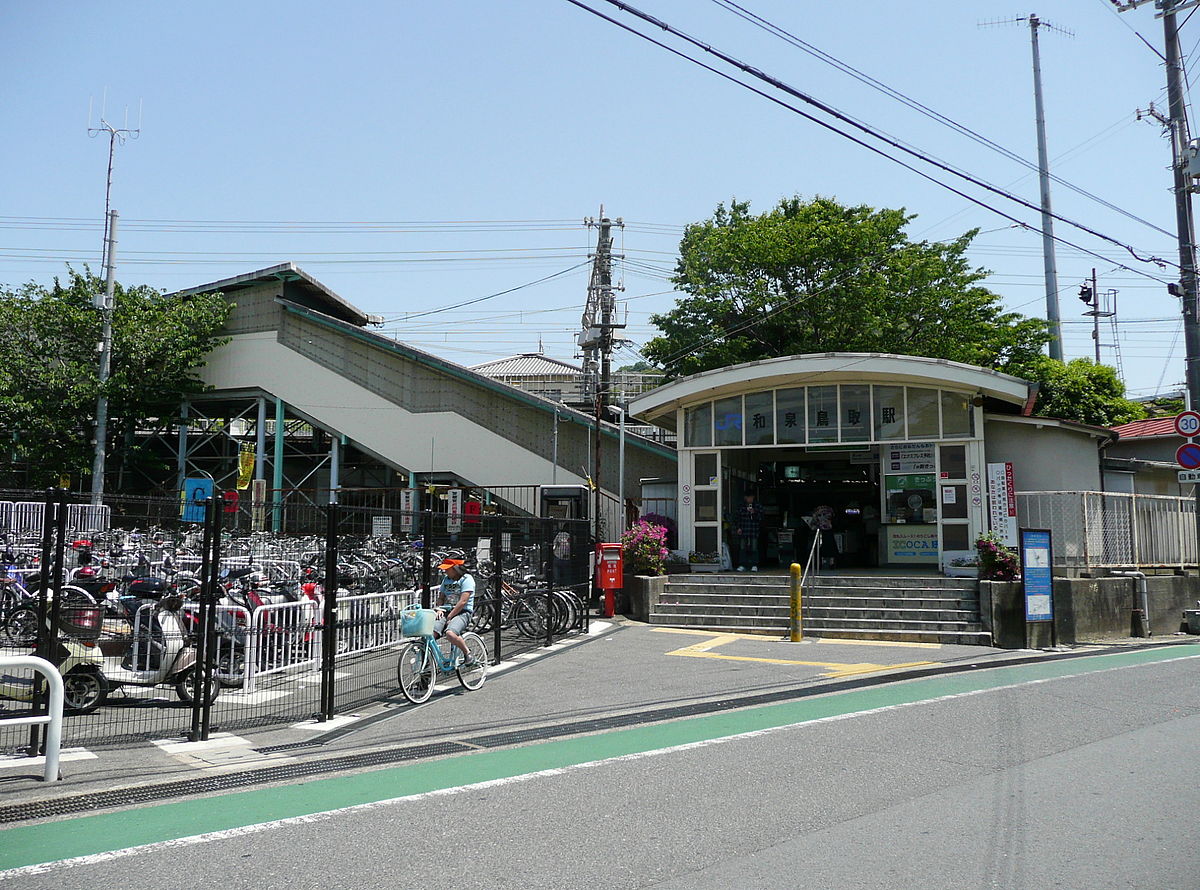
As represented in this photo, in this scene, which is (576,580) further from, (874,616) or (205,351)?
(205,351)

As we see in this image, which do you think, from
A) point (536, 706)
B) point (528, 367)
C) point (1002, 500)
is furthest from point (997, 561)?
point (528, 367)

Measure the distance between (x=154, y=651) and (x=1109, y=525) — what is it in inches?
635

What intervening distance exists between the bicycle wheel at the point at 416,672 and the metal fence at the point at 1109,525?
41.0 feet

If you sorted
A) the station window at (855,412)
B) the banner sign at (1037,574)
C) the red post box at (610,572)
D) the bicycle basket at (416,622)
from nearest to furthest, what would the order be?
1. the bicycle basket at (416,622)
2. the banner sign at (1037,574)
3. the red post box at (610,572)
4. the station window at (855,412)

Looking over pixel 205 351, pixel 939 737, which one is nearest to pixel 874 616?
pixel 939 737

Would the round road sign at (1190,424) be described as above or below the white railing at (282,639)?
above

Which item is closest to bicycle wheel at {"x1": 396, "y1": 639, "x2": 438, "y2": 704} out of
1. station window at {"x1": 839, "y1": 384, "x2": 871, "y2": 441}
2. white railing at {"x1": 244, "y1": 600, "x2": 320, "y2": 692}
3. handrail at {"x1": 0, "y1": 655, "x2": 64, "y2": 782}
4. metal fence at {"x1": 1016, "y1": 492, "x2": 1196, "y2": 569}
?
white railing at {"x1": 244, "y1": 600, "x2": 320, "y2": 692}

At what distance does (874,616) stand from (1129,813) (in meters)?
11.2

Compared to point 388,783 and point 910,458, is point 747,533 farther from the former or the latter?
point 388,783

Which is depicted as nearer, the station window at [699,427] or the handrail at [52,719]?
the handrail at [52,719]

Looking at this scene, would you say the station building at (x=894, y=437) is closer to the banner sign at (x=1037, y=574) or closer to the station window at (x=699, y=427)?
the station window at (x=699, y=427)

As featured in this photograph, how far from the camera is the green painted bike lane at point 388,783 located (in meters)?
5.38

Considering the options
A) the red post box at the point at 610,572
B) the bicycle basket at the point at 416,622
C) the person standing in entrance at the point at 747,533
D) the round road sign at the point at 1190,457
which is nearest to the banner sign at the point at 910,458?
the person standing in entrance at the point at 747,533

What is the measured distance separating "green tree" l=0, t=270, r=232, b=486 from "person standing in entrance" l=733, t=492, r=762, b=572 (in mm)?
19958
